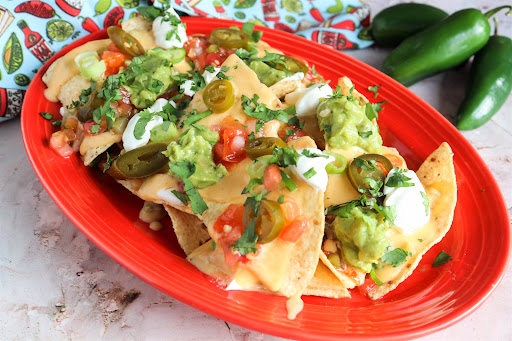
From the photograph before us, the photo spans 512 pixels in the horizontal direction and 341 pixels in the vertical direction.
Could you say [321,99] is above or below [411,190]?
above

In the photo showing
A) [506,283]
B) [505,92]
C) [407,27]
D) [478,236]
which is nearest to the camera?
[478,236]

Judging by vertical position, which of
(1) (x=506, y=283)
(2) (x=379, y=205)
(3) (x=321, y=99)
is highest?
(3) (x=321, y=99)

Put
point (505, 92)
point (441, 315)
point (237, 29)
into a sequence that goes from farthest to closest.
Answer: point (505, 92) < point (237, 29) < point (441, 315)

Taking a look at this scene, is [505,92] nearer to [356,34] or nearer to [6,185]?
[356,34]

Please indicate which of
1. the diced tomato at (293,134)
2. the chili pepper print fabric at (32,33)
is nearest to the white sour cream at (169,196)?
the diced tomato at (293,134)

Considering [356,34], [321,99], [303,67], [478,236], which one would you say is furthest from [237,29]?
[478,236]

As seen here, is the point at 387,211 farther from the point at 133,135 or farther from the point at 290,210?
the point at 133,135
